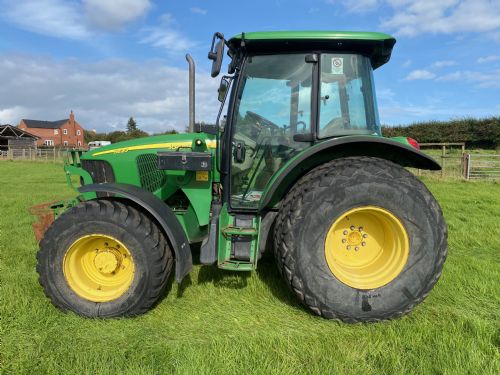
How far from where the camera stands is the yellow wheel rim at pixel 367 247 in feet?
9.83

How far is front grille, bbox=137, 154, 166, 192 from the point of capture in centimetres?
364

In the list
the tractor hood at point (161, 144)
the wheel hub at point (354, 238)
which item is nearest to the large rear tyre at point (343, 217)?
the wheel hub at point (354, 238)

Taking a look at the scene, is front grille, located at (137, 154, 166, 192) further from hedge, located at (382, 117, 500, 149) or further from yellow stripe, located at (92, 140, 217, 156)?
hedge, located at (382, 117, 500, 149)

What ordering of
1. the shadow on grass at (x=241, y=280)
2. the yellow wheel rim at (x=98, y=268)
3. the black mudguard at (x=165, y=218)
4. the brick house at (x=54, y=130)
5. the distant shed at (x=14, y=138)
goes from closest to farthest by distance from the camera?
the black mudguard at (x=165, y=218) → the yellow wheel rim at (x=98, y=268) → the shadow on grass at (x=241, y=280) → the distant shed at (x=14, y=138) → the brick house at (x=54, y=130)

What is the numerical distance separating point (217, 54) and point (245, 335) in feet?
6.91

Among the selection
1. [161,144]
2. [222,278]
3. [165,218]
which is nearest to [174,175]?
[161,144]

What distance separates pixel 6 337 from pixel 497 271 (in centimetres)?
453

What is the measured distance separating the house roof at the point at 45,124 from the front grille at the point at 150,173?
76.1 m

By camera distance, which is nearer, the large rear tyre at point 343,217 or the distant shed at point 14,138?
the large rear tyre at point 343,217

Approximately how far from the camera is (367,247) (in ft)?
10.5

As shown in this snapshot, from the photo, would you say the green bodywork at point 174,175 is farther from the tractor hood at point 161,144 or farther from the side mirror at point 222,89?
the side mirror at point 222,89

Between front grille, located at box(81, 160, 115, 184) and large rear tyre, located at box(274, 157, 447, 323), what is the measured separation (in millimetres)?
1905

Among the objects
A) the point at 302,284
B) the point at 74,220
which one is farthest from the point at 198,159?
the point at 302,284

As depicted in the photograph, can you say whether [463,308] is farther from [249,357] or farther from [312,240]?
[249,357]
